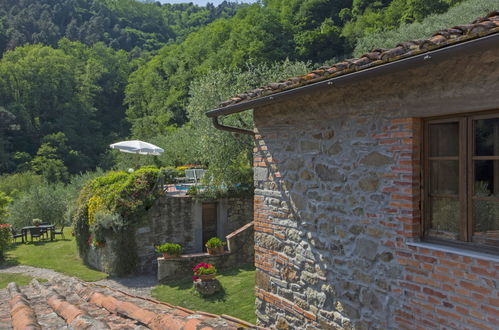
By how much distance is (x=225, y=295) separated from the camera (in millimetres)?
10648

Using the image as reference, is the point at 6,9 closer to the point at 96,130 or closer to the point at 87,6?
the point at 87,6

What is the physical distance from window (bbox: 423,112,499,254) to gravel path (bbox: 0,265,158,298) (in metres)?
9.73

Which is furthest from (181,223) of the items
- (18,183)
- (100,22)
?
(100,22)

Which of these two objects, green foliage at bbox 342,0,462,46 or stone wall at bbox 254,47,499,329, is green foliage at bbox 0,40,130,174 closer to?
green foliage at bbox 342,0,462,46

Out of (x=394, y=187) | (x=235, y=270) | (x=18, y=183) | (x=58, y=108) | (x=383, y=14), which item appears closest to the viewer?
A: (x=394, y=187)

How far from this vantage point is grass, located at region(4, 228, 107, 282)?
13.7 metres

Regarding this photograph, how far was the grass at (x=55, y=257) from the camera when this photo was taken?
45.1 ft

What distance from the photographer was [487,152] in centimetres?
331

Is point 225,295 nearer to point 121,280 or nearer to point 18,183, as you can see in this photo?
point 121,280

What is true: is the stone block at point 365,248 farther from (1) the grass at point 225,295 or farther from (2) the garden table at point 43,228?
(2) the garden table at point 43,228

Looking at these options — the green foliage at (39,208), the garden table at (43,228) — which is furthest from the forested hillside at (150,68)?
the garden table at (43,228)

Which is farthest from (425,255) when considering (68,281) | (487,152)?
(68,281)

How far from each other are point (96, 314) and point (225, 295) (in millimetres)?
6177

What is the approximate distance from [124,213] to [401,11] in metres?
26.3
